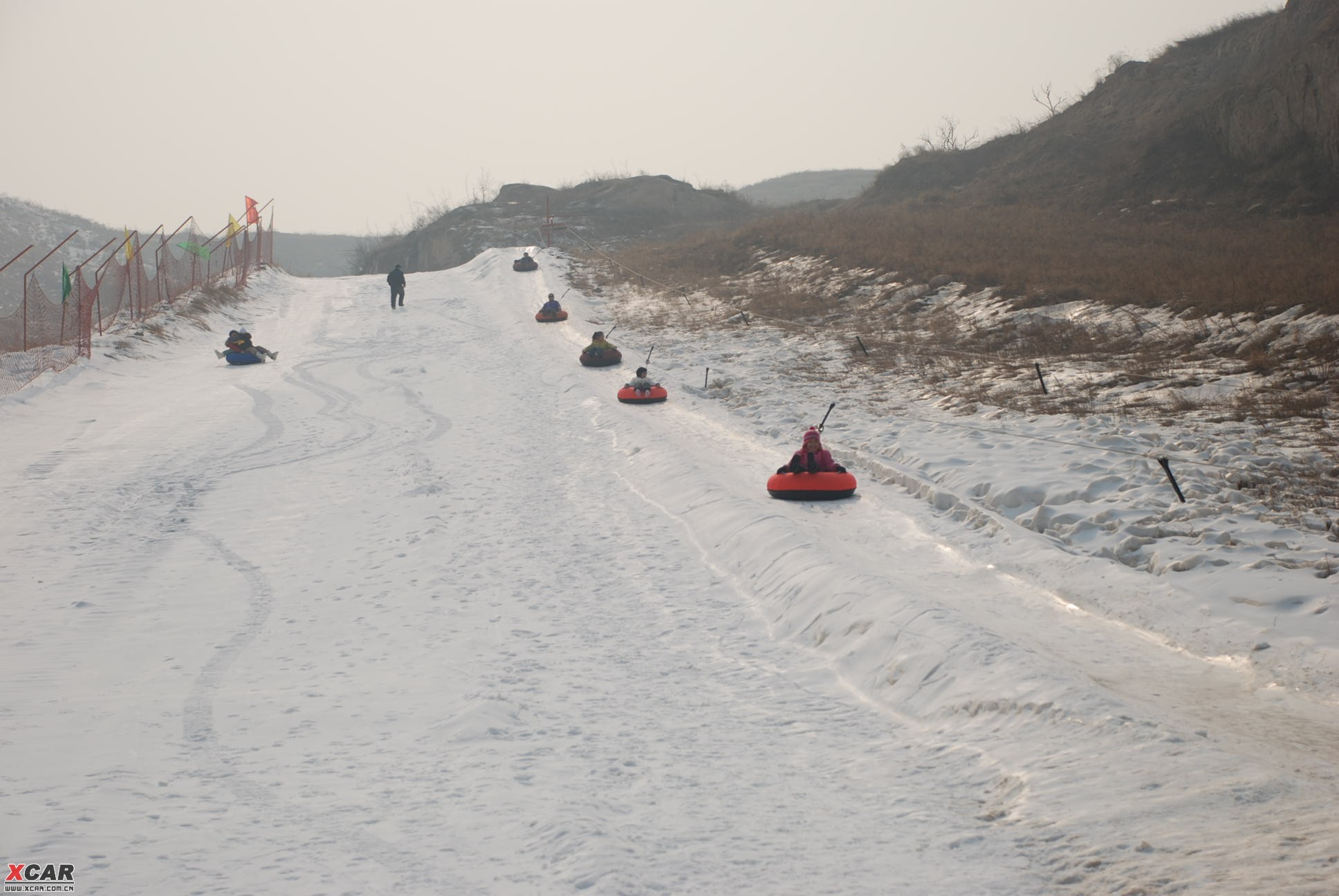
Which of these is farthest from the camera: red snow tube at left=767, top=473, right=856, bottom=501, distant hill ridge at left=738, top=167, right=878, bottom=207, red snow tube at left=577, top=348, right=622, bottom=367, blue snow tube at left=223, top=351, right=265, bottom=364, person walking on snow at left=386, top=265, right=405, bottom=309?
distant hill ridge at left=738, top=167, right=878, bottom=207

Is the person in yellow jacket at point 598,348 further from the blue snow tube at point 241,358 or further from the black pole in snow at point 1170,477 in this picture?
the black pole in snow at point 1170,477

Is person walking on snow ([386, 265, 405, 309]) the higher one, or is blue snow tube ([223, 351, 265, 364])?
person walking on snow ([386, 265, 405, 309])

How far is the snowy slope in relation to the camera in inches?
176

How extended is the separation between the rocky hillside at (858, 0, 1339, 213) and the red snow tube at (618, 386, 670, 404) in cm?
1803

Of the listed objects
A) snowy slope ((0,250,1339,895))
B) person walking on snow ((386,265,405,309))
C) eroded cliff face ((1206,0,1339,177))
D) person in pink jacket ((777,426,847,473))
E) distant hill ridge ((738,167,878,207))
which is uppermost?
distant hill ridge ((738,167,878,207))

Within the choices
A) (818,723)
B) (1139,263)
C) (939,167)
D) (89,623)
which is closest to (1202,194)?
(1139,263)

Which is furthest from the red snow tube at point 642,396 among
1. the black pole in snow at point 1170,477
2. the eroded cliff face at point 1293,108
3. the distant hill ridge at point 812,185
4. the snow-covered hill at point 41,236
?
the distant hill ridge at point 812,185

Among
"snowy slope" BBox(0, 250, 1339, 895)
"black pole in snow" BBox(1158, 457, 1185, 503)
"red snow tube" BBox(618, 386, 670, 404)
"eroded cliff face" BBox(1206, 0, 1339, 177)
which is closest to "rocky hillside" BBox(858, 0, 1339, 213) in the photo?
"eroded cliff face" BBox(1206, 0, 1339, 177)

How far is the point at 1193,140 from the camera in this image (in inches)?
1276

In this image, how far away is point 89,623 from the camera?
7.69 meters

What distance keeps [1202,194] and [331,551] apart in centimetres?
2842

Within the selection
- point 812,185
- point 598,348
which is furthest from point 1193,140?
point 812,185

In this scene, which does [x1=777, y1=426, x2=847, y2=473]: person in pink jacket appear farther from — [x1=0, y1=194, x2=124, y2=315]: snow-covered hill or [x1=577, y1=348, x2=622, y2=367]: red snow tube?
[x1=0, y1=194, x2=124, y2=315]: snow-covered hill

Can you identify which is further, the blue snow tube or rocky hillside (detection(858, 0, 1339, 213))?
rocky hillside (detection(858, 0, 1339, 213))
